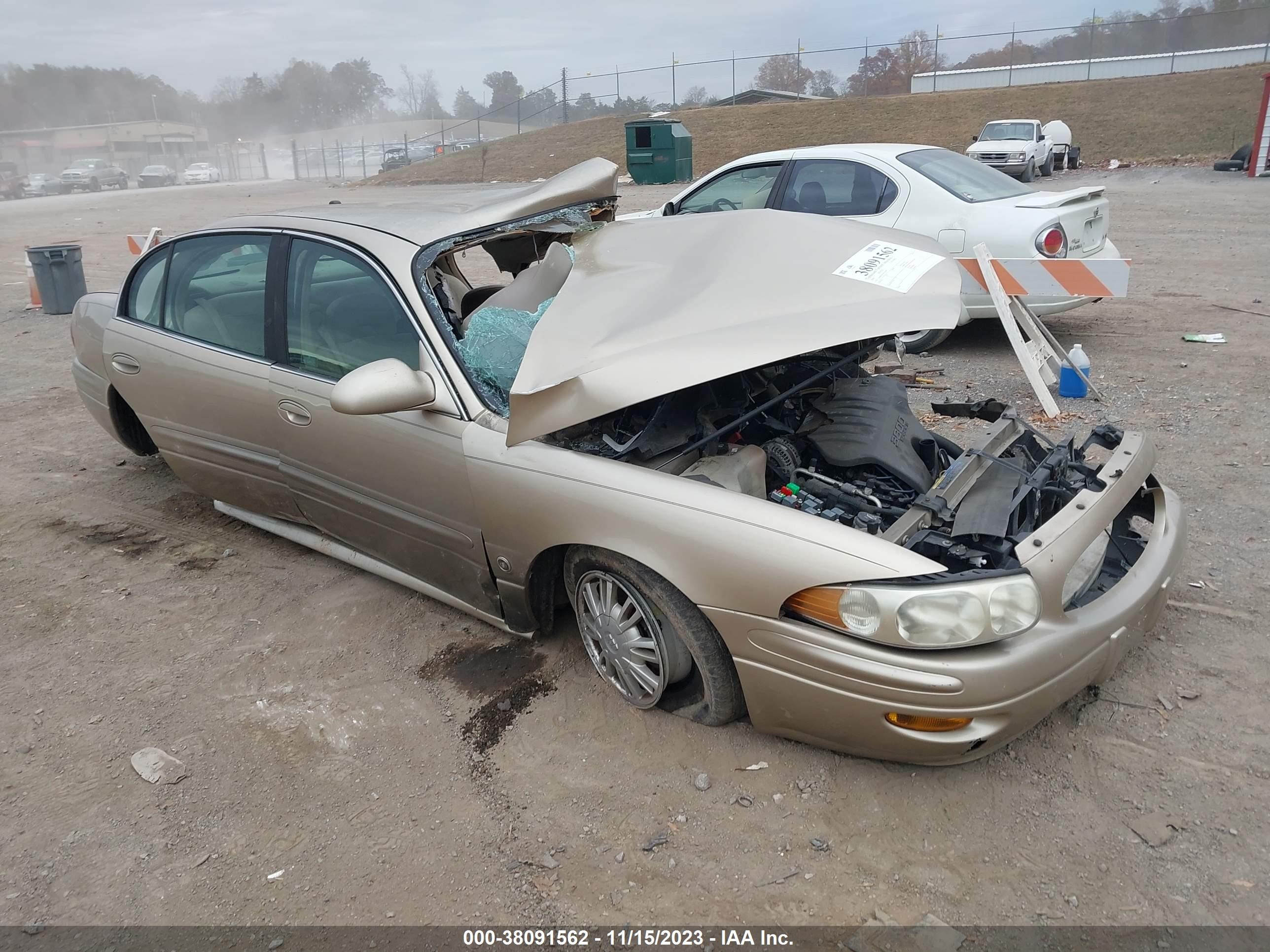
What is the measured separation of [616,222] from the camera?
4.07 metres

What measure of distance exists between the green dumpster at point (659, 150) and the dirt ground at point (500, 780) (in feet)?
62.4

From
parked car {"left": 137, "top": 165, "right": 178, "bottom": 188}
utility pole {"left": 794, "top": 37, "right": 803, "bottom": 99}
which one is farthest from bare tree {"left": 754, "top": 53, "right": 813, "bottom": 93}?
parked car {"left": 137, "top": 165, "right": 178, "bottom": 188}

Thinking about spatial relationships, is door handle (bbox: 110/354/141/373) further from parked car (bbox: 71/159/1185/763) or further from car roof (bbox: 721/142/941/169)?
car roof (bbox: 721/142/941/169)

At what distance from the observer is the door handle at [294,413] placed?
3604 millimetres

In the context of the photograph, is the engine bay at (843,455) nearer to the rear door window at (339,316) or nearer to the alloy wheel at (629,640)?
the alloy wheel at (629,640)

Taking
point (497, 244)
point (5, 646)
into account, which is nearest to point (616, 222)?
point (497, 244)

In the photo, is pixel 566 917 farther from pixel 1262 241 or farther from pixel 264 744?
pixel 1262 241

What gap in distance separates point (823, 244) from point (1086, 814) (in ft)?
6.88

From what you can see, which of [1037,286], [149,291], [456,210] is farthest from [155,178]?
[1037,286]

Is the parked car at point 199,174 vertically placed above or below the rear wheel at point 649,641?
above

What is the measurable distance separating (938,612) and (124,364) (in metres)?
4.15

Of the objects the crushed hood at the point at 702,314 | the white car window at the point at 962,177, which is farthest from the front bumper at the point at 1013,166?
the crushed hood at the point at 702,314

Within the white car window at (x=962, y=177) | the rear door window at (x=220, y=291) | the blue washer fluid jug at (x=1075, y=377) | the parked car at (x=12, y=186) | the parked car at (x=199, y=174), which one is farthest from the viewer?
the parked car at (x=199, y=174)

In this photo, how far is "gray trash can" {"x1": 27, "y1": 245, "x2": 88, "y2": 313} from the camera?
10.4 metres
